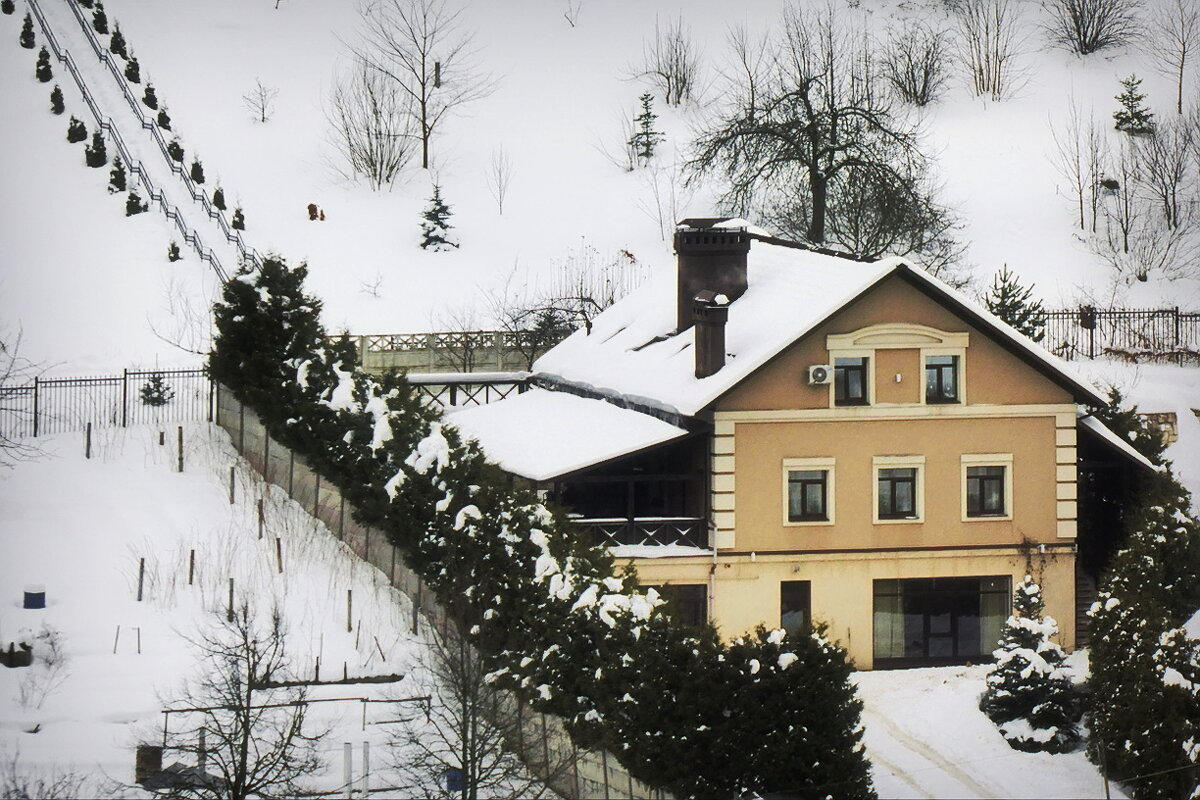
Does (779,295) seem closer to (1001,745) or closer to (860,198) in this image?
(1001,745)

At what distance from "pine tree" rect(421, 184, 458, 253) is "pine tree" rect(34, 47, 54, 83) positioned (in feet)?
51.8

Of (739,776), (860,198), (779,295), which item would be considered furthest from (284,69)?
(739,776)

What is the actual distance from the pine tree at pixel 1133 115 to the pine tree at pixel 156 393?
141 ft

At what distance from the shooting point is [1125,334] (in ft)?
177

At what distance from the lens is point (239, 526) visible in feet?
118

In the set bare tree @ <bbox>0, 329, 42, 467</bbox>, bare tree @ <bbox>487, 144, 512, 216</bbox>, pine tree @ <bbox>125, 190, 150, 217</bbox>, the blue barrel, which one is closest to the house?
the blue barrel

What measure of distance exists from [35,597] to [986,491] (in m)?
19.3

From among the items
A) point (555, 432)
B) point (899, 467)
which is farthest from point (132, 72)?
point (899, 467)

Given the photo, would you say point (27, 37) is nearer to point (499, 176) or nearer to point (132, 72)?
point (132, 72)

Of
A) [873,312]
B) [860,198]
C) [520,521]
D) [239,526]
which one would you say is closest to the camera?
[520,521]

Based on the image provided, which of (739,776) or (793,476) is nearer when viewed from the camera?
(739,776)

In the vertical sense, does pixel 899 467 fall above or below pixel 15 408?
below

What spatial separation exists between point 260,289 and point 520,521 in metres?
12.3

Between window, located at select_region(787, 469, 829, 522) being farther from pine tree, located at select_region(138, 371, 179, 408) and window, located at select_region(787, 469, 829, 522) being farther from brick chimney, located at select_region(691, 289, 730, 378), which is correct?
pine tree, located at select_region(138, 371, 179, 408)
